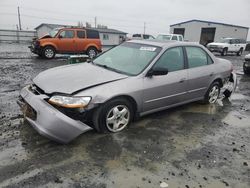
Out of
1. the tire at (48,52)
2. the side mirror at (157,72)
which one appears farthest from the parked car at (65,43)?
the side mirror at (157,72)

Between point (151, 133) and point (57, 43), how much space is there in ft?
38.1

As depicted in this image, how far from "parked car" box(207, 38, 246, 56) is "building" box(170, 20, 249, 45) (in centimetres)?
1032

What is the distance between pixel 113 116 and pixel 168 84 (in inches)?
53.7

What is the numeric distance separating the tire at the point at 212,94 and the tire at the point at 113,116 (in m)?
2.49

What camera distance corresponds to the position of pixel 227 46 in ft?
78.6

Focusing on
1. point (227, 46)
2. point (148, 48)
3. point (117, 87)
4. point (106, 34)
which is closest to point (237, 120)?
point (148, 48)

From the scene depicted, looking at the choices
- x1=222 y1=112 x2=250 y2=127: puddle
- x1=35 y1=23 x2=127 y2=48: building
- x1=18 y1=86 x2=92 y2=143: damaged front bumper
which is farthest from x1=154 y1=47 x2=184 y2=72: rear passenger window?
x1=35 y1=23 x2=127 y2=48: building

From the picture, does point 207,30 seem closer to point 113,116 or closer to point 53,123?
point 113,116

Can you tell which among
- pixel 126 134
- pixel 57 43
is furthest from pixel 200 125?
pixel 57 43

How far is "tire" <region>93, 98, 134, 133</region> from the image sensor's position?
375 cm

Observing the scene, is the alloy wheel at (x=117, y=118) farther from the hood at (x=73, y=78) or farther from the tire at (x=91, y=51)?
the tire at (x=91, y=51)

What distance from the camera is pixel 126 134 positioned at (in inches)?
160

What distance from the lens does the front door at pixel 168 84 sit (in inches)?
171

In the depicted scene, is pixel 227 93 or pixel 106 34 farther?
pixel 106 34
